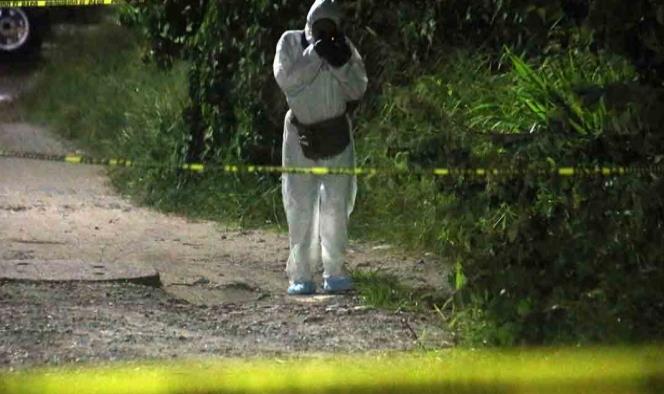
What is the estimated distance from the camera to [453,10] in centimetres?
927

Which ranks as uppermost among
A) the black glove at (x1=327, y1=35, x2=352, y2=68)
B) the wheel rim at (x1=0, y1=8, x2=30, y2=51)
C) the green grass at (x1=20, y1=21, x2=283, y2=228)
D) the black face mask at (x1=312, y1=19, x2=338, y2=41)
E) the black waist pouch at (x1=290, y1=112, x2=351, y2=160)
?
the black face mask at (x1=312, y1=19, x2=338, y2=41)

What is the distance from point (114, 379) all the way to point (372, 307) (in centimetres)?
227

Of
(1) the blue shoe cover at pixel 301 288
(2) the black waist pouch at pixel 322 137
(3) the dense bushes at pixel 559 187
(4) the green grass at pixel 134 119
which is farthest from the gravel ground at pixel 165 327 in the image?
(4) the green grass at pixel 134 119

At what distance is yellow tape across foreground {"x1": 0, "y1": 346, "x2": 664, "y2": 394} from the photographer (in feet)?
20.3

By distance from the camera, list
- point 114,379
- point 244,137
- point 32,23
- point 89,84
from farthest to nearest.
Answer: point 32,23 < point 89,84 < point 244,137 < point 114,379

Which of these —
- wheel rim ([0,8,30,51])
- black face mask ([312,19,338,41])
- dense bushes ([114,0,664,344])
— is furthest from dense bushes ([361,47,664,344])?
wheel rim ([0,8,30,51])

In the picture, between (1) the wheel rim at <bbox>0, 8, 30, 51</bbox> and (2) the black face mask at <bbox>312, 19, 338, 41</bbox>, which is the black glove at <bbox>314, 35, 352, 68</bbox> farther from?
(1) the wheel rim at <bbox>0, 8, 30, 51</bbox>

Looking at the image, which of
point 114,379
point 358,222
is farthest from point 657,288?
point 358,222

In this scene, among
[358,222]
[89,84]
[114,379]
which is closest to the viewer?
[114,379]

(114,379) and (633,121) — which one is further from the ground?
(633,121)

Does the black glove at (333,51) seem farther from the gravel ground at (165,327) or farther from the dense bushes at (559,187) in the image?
the gravel ground at (165,327)

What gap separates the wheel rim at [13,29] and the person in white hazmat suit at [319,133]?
13.7m

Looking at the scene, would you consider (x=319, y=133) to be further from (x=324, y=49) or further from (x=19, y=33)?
(x=19, y=33)

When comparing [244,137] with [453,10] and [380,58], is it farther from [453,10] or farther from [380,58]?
[453,10]
